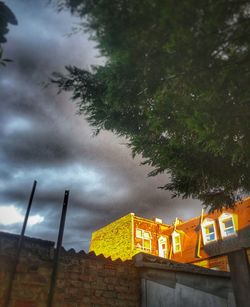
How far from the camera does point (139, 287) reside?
725 cm

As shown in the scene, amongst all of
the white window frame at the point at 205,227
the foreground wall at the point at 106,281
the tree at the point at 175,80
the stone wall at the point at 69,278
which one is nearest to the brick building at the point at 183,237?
the white window frame at the point at 205,227

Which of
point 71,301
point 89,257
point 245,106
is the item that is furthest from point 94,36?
point 71,301

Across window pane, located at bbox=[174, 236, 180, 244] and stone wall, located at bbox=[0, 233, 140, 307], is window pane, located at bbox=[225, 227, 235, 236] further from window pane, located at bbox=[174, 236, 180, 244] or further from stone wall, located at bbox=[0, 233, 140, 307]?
stone wall, located at bbox=[0, 233, 140, 307]

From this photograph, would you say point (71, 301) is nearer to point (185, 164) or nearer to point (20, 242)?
point (20, 242)

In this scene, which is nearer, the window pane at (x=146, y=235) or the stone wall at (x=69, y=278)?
the stone wall at (x=69, y=278)

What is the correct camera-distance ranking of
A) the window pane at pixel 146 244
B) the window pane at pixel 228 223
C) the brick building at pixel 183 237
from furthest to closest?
the window pane at pixel 146 244, the window pane at pixel 228 223, the brick building at pixel 183 237

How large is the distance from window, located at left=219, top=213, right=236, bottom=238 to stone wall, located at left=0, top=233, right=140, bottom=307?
15305 millimetres

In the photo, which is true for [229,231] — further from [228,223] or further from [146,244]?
[146,244]

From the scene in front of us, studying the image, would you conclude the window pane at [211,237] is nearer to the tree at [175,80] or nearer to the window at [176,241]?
the window at [176,241]

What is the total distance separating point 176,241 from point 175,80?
22.2 m

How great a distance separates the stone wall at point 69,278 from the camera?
18.8ft

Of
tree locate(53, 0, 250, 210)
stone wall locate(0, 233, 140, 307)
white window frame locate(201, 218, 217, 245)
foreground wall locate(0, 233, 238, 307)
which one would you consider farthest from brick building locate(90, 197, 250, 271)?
tree locate(53, 0, 250, 210)

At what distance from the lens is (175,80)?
179 inches

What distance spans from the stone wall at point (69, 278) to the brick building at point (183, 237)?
42.6ft
